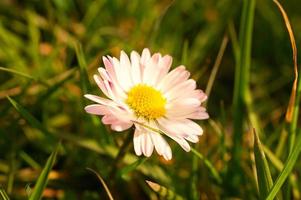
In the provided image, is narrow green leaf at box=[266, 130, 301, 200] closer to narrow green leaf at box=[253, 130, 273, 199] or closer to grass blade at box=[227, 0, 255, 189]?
narrow green leaf at box=[253, 130, 273, 199]

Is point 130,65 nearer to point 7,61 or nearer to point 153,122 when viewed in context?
point 153,122

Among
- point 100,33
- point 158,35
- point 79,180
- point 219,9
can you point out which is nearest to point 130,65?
point 79,180

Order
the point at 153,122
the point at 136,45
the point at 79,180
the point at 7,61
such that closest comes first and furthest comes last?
the point at 153,122, the point at 79,180, the point at 7,61, the point at 136,45

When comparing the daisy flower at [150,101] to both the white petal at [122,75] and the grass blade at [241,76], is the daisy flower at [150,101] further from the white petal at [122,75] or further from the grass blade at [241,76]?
the grass blade at [241,76]

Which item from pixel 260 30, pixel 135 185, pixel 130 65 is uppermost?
pixel 260 30

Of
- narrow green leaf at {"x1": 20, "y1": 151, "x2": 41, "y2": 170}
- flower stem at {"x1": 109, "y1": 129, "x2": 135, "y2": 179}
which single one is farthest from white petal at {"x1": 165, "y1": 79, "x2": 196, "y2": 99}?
narrow green leaf at {"x1": 20, "y1": 151, "x2": 41, "y2": 170}

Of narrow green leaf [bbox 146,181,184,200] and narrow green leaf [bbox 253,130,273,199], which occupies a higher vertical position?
narrow green leaf [bbox 146,181,184,200]
